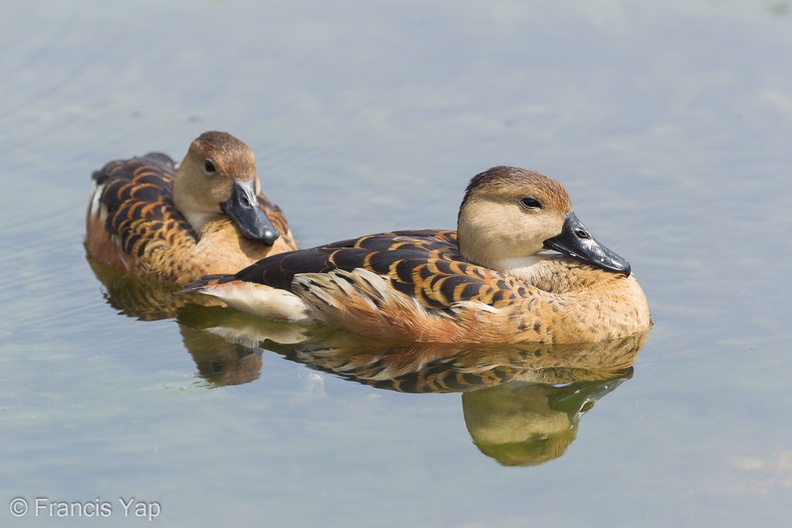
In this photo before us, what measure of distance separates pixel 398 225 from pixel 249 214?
1581 millimetres

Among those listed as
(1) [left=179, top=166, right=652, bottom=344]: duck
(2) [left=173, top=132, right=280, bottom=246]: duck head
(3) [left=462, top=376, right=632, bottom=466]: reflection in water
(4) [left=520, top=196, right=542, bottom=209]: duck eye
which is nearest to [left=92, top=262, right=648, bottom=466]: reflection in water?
(3) [left=462, top=376, right=632, bottom=466]: reflection in water

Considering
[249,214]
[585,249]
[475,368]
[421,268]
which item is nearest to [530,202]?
[585,249]

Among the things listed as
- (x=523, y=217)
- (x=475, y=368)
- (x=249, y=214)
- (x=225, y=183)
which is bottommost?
(x=475, y=368)

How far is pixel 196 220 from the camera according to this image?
38.0ft

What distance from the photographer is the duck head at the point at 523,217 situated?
9695 millimetres

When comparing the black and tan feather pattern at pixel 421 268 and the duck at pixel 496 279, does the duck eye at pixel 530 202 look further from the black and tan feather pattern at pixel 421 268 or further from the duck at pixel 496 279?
the black and tan feather pattern at pixel 421 268

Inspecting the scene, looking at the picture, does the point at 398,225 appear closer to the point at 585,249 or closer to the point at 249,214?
the point at 249,214

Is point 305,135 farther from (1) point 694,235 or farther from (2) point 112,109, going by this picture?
(1) point 694,235

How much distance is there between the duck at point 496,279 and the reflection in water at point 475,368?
141 mm

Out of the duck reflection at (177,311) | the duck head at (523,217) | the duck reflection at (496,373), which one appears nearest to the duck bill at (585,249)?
the duck head at (523,217)

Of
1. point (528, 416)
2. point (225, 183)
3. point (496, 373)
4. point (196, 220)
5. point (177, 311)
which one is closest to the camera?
point (528, 416)

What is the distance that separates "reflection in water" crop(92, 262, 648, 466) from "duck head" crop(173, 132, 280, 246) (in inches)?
35.8

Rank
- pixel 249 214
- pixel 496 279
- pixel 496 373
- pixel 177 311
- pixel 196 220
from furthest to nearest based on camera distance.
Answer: pixel 196 220 → pixel 249 214 → pixel 177 311 → pixel 496 279 → pixel 496 373

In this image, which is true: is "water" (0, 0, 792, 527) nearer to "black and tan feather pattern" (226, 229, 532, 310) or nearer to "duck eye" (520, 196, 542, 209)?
"black and tan feather pattern" (226, 229, 532, 310)
